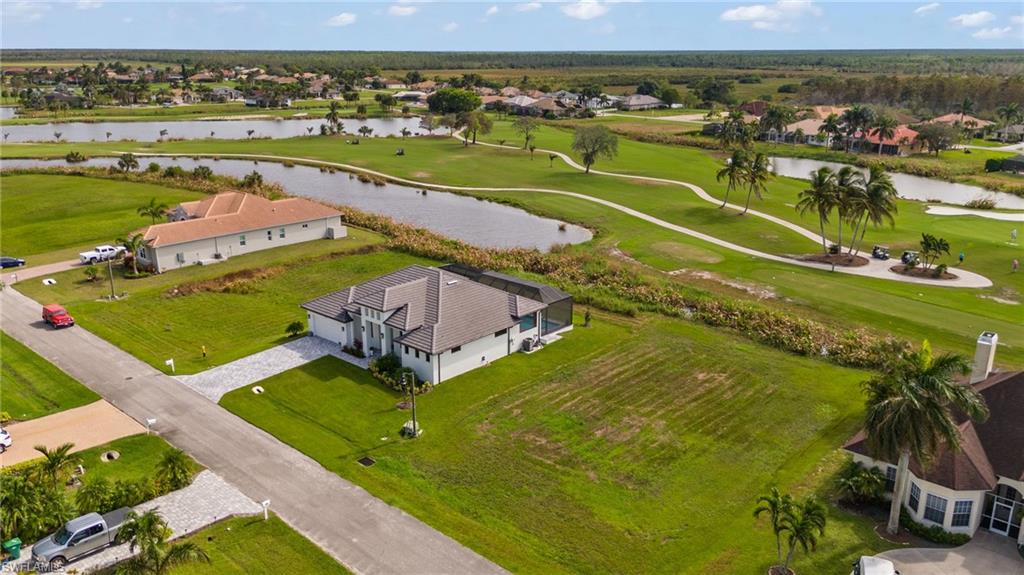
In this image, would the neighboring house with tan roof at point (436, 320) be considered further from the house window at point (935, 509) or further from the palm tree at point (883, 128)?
the palm tree at point (883, 128)

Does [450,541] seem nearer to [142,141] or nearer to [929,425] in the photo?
[929,425]

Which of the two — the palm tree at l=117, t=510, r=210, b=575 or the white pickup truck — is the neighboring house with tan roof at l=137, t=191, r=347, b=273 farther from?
the palm tree at l=117, t=510, r=210, b=575

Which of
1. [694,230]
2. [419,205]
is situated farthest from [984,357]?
[419,205]

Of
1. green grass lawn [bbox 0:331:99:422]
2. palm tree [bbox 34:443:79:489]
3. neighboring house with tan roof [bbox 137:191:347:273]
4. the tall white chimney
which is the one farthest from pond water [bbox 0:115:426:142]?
the tall white chimney

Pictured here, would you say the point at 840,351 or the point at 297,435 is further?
the point at 840,351

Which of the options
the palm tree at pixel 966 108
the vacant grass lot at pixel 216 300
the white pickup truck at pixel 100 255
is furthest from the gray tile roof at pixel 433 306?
the palm tree at pixel 966 108

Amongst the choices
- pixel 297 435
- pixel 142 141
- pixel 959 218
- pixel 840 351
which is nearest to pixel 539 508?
pixel 297 435
